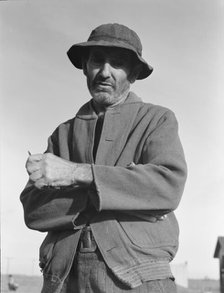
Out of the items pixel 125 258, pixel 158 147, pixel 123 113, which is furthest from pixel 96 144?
pixel 125 258

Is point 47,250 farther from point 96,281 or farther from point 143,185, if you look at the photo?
point 143,185

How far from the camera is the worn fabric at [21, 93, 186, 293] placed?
2709mm

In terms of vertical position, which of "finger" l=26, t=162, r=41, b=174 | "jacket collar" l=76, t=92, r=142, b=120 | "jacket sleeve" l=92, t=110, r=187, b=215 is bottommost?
"jacket sleeve" l=92, t=110, r=187, b=215

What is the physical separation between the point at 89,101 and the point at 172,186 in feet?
2.98

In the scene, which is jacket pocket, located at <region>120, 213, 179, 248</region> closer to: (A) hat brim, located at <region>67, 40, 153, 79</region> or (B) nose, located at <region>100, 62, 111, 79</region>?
(B) nose, located at <region>100, 62, 111, 79</region>

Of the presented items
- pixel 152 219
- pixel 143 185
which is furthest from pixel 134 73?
pixel 152 219

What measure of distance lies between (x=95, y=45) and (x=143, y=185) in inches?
36.2

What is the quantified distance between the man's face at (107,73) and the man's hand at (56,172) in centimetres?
61

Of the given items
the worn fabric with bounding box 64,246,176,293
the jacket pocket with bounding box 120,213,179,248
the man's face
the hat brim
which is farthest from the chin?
the worn fabric with bounding box 64,246,176,293

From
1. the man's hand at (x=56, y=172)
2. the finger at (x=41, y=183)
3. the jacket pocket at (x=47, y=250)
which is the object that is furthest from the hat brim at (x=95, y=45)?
the jacket pocket at (x=47, y=250)

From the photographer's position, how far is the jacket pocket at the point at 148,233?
2.77 m

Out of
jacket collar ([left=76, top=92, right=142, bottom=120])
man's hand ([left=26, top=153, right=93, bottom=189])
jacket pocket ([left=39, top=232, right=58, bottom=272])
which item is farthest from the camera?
jacket collar ([left=76, top=92, right=142, bottom=120])

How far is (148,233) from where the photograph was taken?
2793 mm

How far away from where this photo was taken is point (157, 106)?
3201 mm
